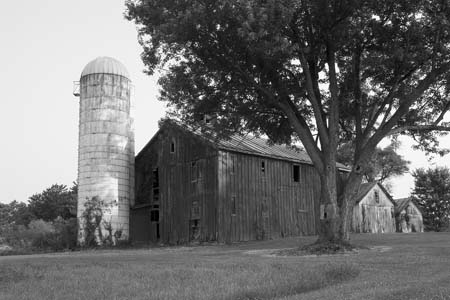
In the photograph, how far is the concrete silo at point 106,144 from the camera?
1444 inches

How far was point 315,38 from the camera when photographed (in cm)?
2344

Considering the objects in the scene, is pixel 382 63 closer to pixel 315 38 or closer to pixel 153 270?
pixel 315 38

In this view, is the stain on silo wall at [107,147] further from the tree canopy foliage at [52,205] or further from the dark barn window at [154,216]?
the tree canopy foliage at [52,205]

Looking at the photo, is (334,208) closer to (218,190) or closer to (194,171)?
(218,190)

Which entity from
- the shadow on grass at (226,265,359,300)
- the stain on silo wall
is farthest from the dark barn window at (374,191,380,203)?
the shadow on grass at (226,265,359,300)

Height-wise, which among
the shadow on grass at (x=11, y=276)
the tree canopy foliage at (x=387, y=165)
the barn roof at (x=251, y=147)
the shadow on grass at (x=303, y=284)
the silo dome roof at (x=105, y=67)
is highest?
the silo dome roof at (x=105, y=67)

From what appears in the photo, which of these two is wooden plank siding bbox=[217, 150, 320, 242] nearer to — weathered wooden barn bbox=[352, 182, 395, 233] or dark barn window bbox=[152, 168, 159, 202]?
dark barn window bbox=[152, 168, 159, 202]

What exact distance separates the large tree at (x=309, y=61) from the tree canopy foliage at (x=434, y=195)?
4553 centimetres

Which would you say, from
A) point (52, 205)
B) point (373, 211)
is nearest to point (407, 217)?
point (373, 211)

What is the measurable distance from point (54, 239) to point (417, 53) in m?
25.0

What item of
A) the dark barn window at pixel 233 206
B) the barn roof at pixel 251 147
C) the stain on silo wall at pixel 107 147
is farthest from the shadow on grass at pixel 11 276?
the stain on silo wall at pixel 107 147

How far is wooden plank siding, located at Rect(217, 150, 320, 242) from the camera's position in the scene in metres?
34.2

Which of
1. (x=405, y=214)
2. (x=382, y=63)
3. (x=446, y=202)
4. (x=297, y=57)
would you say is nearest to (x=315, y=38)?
(x=297, y=57)

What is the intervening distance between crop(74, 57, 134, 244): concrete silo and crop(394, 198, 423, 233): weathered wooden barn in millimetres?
30154
